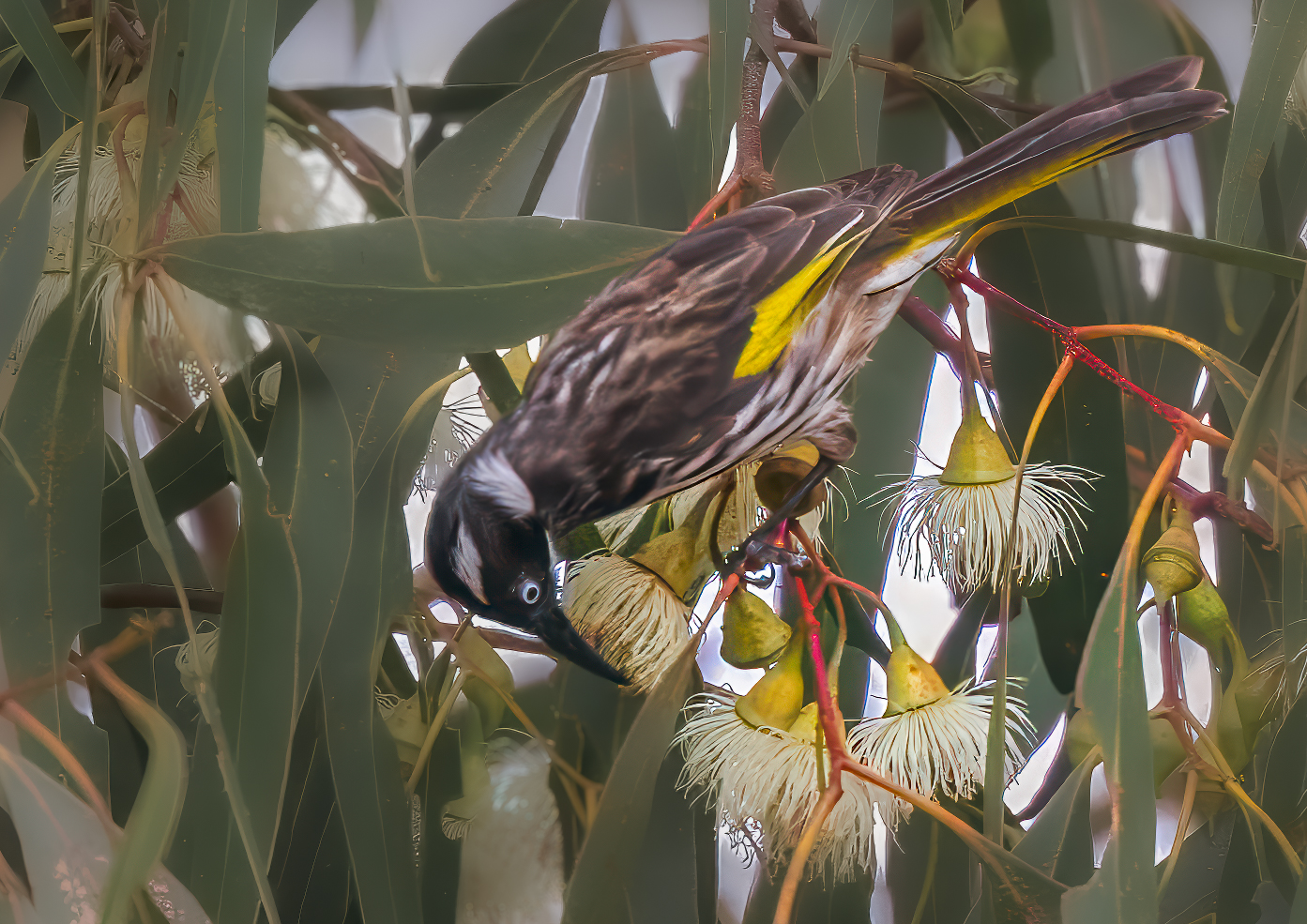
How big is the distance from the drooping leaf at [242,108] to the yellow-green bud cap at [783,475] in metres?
0.33

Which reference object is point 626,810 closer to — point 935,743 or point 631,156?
point 935,743

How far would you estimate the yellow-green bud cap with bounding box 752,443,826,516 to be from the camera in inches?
16.5

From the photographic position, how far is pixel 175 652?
44 centimetres

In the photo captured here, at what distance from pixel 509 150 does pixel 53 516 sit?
1.21 feet

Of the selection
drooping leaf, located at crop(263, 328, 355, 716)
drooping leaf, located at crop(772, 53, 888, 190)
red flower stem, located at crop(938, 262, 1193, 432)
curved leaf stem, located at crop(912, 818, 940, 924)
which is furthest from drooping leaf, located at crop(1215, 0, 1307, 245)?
drooping leaf, located at crop(263, 328, 355, 716)

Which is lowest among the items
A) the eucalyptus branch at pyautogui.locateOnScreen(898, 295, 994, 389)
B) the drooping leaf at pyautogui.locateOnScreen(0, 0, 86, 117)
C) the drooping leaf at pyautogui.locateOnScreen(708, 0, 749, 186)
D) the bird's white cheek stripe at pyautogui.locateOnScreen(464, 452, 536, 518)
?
the bird's white cheek stripe at pyautogui.locateOnScreen(464, 452, 536, 518)

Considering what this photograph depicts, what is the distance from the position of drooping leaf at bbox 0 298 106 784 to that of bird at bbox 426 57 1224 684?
243 millimetres

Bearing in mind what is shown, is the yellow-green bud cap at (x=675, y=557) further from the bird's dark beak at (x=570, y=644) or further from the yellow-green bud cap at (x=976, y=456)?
the yellow-green bud cap at (x=976, y=456)

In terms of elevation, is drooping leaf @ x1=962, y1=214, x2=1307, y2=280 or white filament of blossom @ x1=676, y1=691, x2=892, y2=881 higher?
drooping leaf @ x1=962, y1=214, x2=1307, y2=280

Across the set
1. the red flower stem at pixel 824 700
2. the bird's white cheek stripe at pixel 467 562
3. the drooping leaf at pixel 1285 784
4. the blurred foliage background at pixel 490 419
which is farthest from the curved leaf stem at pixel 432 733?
the drooping leaf at pixel 1285 784

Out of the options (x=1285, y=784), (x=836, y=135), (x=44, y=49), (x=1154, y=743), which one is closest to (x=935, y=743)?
(x=1154, y=743)

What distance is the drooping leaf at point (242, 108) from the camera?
0.38 m

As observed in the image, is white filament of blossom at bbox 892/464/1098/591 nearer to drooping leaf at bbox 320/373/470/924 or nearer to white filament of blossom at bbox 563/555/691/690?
white filament of blossom at bbox 563/555/691/690

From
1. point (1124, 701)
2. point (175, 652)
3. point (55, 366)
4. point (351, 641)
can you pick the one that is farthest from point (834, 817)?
point (55, 366)
